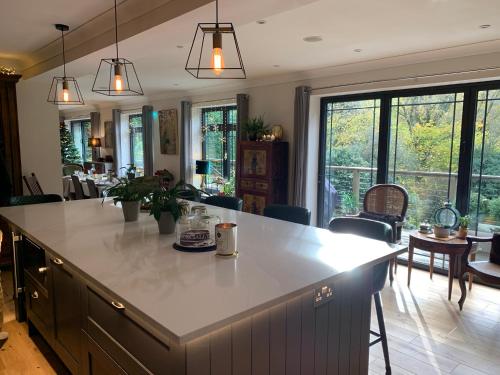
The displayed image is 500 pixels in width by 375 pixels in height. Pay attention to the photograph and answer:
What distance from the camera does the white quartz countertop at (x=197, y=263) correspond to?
125cm

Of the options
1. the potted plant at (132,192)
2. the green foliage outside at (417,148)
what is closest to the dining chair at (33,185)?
the potted plant at (132,192)

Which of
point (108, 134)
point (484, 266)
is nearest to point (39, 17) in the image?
point (484, 266)

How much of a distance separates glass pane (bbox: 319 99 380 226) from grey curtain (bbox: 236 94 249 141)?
4.75 ft

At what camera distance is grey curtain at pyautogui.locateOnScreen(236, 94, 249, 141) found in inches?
253

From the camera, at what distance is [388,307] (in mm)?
3572

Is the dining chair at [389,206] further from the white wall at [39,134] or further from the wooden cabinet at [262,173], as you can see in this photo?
the white wall at [39,134]

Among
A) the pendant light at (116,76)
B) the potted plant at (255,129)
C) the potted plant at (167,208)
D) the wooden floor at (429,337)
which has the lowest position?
the wooden floor at (429,337)

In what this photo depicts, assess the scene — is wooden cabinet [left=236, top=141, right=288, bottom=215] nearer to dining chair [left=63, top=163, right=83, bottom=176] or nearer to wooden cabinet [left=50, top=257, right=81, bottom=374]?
wooden cabinet [left=50, top=257, right=81, bottom=374]

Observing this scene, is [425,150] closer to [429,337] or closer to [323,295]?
[429,337]

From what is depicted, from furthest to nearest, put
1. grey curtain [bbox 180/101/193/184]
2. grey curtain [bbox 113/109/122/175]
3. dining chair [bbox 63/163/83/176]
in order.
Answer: dining chair [bbox 63/163/83/176]
grey curtain [bbox 113/109/122/175]
grey curtain [bbox 180/101/193/184]

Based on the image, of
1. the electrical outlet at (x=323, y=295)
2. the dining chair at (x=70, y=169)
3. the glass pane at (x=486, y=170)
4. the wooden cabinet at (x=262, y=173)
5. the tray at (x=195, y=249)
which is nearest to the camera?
the electrical outlet at (x=323, y=295)

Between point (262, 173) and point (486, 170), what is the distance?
9.60 ft

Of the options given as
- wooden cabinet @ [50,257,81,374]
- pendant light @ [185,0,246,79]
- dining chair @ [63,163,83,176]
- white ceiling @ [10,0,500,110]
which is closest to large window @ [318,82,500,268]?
white ceiling @ [10,0,500,110]

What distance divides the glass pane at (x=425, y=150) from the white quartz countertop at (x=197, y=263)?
2.89m
